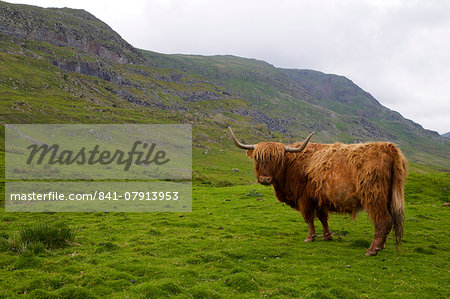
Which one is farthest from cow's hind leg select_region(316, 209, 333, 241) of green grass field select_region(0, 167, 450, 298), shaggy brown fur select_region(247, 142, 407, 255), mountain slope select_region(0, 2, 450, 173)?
mountain slope select_region(0, 2, 450, 173)

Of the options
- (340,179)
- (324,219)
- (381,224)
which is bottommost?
(324,219)

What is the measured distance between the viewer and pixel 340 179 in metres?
9.23

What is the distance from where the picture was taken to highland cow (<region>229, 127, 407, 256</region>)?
27.9ft

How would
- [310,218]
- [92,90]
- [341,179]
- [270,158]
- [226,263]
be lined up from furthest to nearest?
[92,90]
[310,218]
[270,158]
[341,179]
[226,263]

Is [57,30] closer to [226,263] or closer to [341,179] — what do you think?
[226,263]

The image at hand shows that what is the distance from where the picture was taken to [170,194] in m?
25.8

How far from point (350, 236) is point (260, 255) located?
516 cm

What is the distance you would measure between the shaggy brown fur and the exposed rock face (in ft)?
583

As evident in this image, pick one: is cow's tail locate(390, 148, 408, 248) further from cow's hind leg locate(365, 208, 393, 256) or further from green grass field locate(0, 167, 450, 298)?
Answer: green grass field locate(0, 167, 450, 298)

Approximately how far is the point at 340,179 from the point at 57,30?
200 m

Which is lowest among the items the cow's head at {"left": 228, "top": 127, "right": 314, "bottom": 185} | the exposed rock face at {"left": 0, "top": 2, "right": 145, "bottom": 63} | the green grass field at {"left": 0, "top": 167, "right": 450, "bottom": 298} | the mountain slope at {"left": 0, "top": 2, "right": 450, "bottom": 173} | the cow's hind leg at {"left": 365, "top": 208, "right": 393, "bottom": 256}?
the green grass field at {"left": 0, "top": 167, "right": 450, "bottom": 298}

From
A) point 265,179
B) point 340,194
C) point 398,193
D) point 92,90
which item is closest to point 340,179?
→ point 340,194

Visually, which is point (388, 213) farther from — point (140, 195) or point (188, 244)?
point (140, 195)

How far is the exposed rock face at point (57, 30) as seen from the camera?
144625 mm
